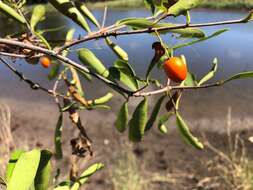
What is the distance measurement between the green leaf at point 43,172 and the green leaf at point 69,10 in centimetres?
17

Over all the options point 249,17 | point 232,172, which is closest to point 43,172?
point 249,17

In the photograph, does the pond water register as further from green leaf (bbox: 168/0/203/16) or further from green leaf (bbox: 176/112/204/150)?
green leaf (bbox: 168/0/203/16)

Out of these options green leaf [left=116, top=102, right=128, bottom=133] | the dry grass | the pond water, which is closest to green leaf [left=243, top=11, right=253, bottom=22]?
green leaf [left=116, top=102, right=128, bottom=133]

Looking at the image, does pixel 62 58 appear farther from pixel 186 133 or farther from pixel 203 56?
pixel 203 56

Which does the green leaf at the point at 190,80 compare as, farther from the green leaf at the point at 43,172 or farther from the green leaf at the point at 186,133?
the green leaf at the point at 43,172

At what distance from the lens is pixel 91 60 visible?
2.16 feet

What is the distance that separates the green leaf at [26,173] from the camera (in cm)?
53

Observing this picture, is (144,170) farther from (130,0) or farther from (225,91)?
(130,0)

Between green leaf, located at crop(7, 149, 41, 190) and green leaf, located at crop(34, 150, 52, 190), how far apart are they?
0.03 m

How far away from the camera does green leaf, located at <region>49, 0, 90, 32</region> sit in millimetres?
608

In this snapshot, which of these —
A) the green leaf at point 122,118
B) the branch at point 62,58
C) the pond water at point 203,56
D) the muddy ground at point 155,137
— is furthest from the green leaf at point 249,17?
the pond water at point 203,56

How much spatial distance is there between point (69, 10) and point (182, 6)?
144mm

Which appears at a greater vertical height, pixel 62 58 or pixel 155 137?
pixel 62 58

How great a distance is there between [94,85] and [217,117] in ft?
5.14
